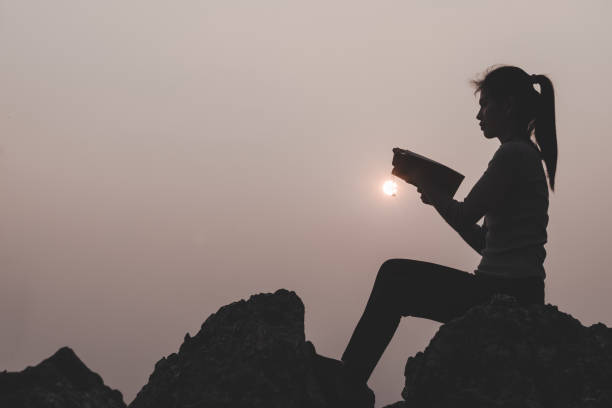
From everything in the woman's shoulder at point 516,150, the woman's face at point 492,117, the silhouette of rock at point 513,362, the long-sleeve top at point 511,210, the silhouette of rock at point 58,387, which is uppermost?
the woman's face at point 492,117

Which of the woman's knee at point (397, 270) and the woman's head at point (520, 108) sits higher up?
the woman's head at point (520, 108)

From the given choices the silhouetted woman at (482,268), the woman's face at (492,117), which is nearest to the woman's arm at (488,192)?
the silhouetted woman at (482,268)

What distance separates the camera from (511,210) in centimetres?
455

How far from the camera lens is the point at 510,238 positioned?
4.50 m

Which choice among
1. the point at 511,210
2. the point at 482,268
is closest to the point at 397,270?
the point at 482,268

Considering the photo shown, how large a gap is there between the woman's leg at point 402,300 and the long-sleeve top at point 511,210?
0.77 ft

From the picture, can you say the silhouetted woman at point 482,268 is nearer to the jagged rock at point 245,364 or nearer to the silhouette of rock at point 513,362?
the silhouette of rock at point 513,362

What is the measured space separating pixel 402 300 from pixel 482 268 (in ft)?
2.29

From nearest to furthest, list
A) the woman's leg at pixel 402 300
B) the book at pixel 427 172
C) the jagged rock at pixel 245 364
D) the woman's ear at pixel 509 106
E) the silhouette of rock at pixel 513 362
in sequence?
the silhouette of rock at pixel 513 362 → the jagged rock at pixel 245 364 → the woman's leg at pixel 402 300 → the book at pixel 427 172 → the woman's ear at pixel 509 106

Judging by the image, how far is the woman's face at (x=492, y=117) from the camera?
16.0 ft

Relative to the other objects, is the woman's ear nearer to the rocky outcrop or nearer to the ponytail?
the ponytail

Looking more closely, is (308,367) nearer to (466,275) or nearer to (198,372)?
(198,372)

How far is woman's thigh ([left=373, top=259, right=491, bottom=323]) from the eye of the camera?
4.51 m

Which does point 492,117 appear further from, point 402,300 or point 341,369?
point 341,369
